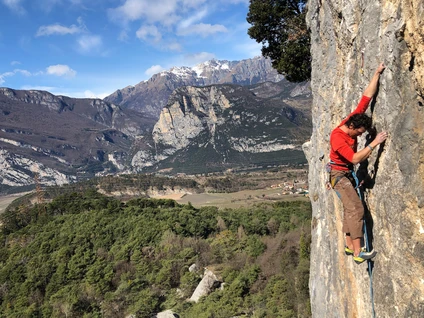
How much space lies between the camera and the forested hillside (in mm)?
28547

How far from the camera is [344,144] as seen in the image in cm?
630

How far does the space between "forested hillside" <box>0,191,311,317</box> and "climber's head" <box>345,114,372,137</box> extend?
65.6 feet

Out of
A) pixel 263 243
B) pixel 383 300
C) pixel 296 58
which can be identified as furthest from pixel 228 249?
pixel 383 300

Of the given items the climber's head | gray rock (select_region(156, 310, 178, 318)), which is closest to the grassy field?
gray rock (select_region(156, 310, 178, 318))

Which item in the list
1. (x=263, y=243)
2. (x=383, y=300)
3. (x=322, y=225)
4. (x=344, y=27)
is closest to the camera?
(x=383, y=300)

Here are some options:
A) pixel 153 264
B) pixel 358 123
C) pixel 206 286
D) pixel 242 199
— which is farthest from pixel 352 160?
pixel 242 199

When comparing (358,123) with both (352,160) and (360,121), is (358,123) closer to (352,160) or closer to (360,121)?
(360,121)

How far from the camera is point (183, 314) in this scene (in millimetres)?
29406

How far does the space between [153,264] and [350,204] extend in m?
35.9

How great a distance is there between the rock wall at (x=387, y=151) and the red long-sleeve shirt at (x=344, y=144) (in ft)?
0.83

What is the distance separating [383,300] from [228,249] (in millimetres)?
33755

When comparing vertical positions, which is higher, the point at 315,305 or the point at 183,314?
the point at 315,305

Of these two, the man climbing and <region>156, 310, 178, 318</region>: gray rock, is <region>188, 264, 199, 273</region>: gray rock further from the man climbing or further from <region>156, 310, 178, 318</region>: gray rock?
the man climbing

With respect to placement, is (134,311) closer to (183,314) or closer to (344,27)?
(183,314)
